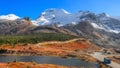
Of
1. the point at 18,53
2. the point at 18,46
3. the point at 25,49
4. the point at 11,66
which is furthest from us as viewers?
the point at 18,46

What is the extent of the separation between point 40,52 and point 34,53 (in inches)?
190

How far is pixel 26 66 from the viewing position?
77000 mm

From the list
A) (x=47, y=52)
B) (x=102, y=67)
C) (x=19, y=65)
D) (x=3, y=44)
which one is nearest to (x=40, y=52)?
(x=47, y=52)

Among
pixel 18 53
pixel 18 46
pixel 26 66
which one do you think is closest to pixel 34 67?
pixel 26 66

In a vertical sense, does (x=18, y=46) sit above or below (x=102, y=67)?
above

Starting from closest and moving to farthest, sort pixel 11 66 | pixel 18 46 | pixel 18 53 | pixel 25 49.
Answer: pixel 11 66 → pixel 18 53 → pixel 25 49 → pixel 18 46

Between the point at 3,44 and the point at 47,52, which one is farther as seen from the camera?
the point at 3,44

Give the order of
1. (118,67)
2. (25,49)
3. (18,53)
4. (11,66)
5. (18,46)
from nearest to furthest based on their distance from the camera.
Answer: (11,66), (118,67), (18,53), (25,49), (18,46)

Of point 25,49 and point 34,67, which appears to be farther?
→ point 25,49

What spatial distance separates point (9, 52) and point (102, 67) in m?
Answer: 78.2

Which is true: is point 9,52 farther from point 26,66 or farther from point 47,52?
point 26,66

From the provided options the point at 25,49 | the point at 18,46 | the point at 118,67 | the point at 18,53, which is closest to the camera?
the point at 118,67

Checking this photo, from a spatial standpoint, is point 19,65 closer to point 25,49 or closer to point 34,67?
point 34,67

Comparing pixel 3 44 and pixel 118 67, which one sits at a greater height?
pixel 3 44
